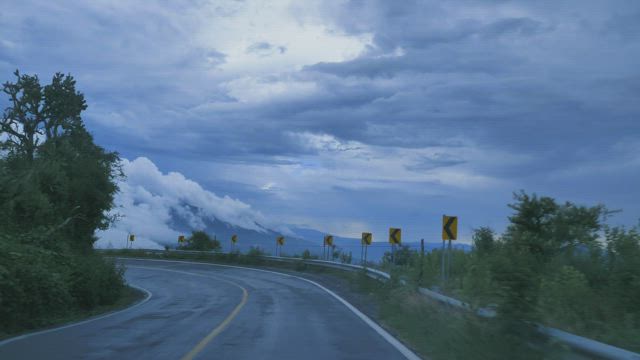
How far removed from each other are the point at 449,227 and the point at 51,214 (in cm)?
1542

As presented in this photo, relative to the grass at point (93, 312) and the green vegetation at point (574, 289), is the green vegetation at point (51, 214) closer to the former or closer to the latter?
the grass at point (93, 312)

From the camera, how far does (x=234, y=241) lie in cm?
6134

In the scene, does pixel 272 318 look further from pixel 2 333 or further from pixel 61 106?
pixel 61 106

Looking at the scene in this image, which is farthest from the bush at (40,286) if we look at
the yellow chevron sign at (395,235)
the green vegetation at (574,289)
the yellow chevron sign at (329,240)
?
the yellow chevron sign at (329,240)

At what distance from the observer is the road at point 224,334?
1068 cm

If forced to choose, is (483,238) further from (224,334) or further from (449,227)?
(224,334)

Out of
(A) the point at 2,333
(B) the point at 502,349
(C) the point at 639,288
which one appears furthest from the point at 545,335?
(A) the point at 2,333

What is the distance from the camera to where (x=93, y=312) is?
2036 cm

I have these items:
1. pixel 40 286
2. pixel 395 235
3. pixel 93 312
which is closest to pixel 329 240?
pixel 395 235

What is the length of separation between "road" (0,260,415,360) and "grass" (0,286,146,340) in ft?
2.96

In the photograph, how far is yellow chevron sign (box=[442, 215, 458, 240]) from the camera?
20.8m

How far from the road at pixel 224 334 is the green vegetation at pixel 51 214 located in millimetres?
1648

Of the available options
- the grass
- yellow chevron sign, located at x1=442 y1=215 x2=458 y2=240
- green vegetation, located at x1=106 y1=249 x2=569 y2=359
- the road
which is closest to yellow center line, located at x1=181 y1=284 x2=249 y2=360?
the road

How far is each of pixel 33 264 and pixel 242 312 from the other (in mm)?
6064
